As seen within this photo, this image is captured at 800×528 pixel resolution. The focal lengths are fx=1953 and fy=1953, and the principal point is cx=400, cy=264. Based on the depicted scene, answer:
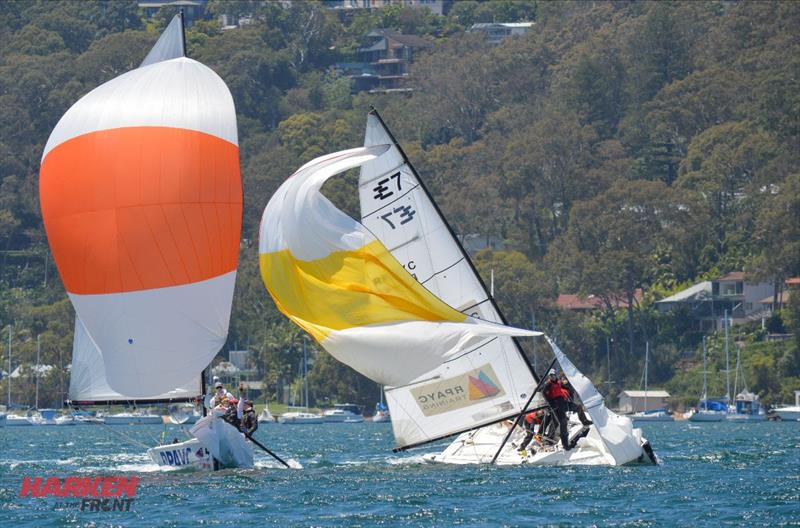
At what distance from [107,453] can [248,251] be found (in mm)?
49606

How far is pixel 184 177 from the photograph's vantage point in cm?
2695

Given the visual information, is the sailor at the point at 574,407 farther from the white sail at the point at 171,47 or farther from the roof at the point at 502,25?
the roof at the point at 502,25

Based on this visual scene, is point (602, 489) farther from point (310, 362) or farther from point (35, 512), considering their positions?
point (310, 362)

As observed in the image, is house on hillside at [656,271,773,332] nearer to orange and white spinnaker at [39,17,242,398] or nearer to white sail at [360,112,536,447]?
white sail at [360,112,536,447]

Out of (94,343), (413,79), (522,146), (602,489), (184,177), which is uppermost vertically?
(413,79)

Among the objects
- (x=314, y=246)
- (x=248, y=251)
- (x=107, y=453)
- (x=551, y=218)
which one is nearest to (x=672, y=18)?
(x=551, y=218)

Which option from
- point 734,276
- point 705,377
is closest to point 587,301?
point 734,276

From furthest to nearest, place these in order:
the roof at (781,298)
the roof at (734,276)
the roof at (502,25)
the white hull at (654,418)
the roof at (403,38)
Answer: the roof at (502,25), the roof at (403,38), the roof at (734,276), the roof at (781,298), the white hull at (654,418)

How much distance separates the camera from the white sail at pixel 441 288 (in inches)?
1111

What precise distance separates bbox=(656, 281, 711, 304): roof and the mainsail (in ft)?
165

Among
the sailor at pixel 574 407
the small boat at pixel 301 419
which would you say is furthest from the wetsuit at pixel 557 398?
the small boat at pixel 301 419

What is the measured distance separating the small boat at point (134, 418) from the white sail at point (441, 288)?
144 feet

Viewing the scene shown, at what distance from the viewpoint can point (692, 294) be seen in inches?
3086

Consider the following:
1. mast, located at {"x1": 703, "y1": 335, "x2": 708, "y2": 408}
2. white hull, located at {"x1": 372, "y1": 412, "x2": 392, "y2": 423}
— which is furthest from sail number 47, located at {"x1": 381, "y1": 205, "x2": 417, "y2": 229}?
white hull, located at {"x1": 372, "y1": 412, "x2": 392, "y2": 423}
